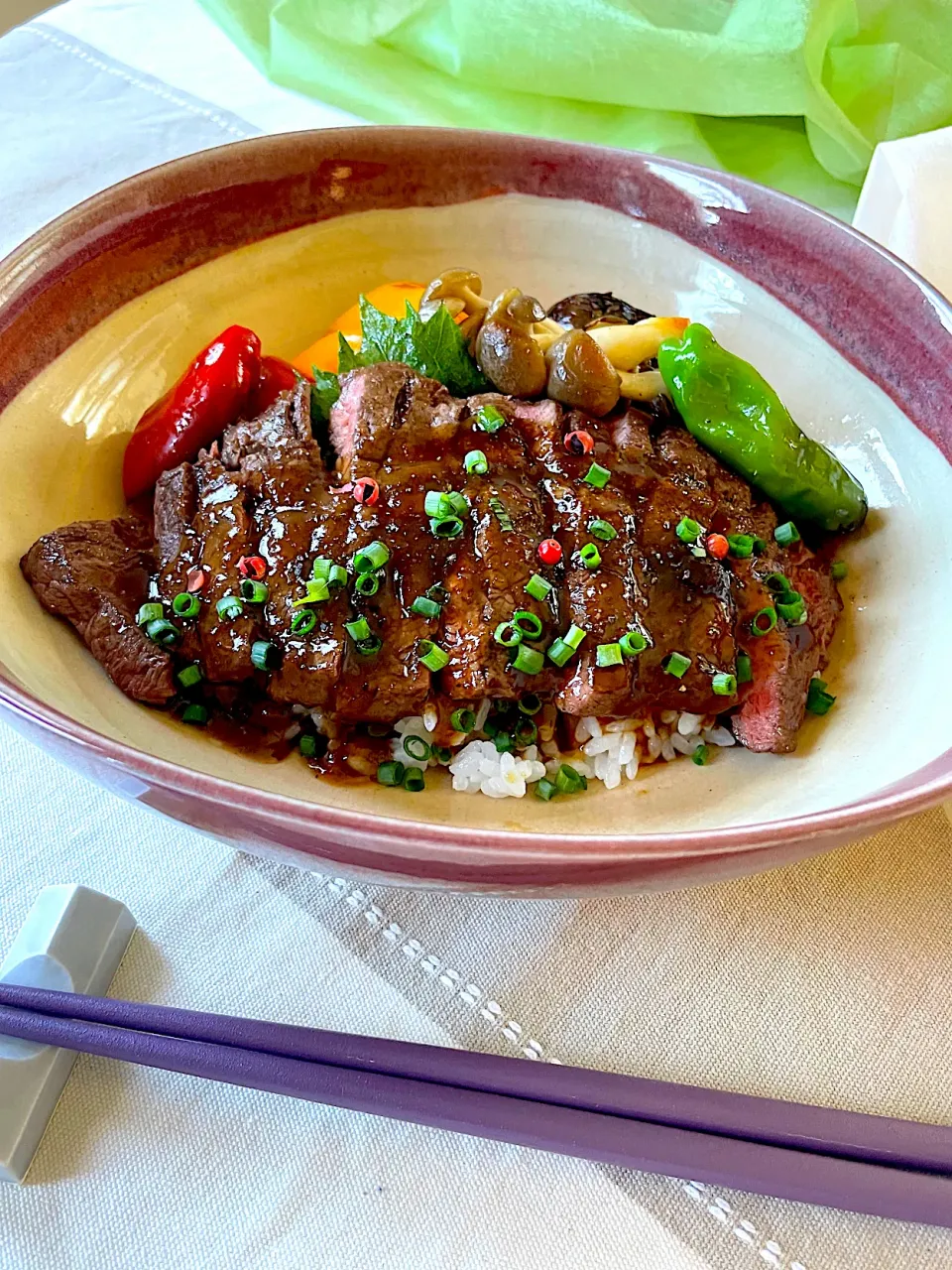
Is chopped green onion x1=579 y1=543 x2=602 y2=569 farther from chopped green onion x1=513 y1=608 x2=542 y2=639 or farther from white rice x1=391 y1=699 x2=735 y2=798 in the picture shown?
white rice x1=391 y1=699 x2=735 y2=798

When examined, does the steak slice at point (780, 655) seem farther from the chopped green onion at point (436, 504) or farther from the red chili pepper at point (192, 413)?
the red chili pepper at point (192, 413)

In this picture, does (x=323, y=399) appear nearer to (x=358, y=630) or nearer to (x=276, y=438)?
(x=276, y=438)

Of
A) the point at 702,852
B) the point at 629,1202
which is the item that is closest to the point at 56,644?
the point at 702,852

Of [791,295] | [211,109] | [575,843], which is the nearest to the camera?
[575,843]

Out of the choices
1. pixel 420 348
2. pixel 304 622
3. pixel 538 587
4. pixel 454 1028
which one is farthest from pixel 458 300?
pixel 454 1028

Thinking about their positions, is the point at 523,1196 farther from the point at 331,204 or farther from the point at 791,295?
the point at 331,204

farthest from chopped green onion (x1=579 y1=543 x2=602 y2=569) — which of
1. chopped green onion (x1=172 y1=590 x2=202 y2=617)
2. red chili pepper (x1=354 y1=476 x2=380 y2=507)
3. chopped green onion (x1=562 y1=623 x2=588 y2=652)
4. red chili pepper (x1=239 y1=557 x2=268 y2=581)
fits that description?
chopped green onion (x1=172 y1=590 x2=202 y2=617)

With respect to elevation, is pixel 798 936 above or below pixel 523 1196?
above

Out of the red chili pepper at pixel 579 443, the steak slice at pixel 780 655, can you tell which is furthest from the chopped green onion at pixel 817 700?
the red chili pepper at pixel 579 443
